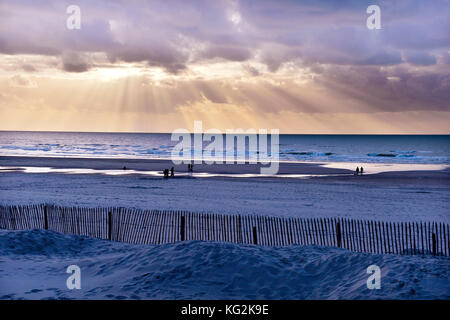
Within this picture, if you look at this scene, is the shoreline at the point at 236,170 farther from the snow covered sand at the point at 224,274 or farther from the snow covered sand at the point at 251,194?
the snow covered sand at the point at 224,274

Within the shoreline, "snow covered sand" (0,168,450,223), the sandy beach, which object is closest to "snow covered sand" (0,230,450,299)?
"snow covered sand" (0,168,450,223)

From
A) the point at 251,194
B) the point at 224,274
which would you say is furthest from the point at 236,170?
the point at 224,274

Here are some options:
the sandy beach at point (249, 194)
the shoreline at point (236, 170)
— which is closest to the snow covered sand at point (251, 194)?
the sandy beach at point (249, 194)

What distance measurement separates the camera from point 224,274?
39.0 ft

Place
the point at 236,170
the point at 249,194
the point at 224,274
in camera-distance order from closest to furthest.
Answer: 1. the point at 224,274
2. the point at 249,194
3. the point at 236,170

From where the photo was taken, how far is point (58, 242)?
16094 millimetres

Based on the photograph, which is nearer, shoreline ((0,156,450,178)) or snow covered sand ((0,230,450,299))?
snow covered sand ((0,230,450,299))

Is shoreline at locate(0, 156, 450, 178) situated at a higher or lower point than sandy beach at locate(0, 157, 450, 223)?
higher

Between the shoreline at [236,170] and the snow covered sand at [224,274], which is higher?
the shoreline at [236,170]

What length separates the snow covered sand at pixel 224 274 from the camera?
35.0 feet

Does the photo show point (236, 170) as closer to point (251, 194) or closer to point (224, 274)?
point (251, 194)

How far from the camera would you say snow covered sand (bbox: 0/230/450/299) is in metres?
10.7

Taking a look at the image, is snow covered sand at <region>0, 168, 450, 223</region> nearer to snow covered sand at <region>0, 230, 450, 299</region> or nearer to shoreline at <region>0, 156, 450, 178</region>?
shoreline at <region>0, 156, 450, 178</region>
